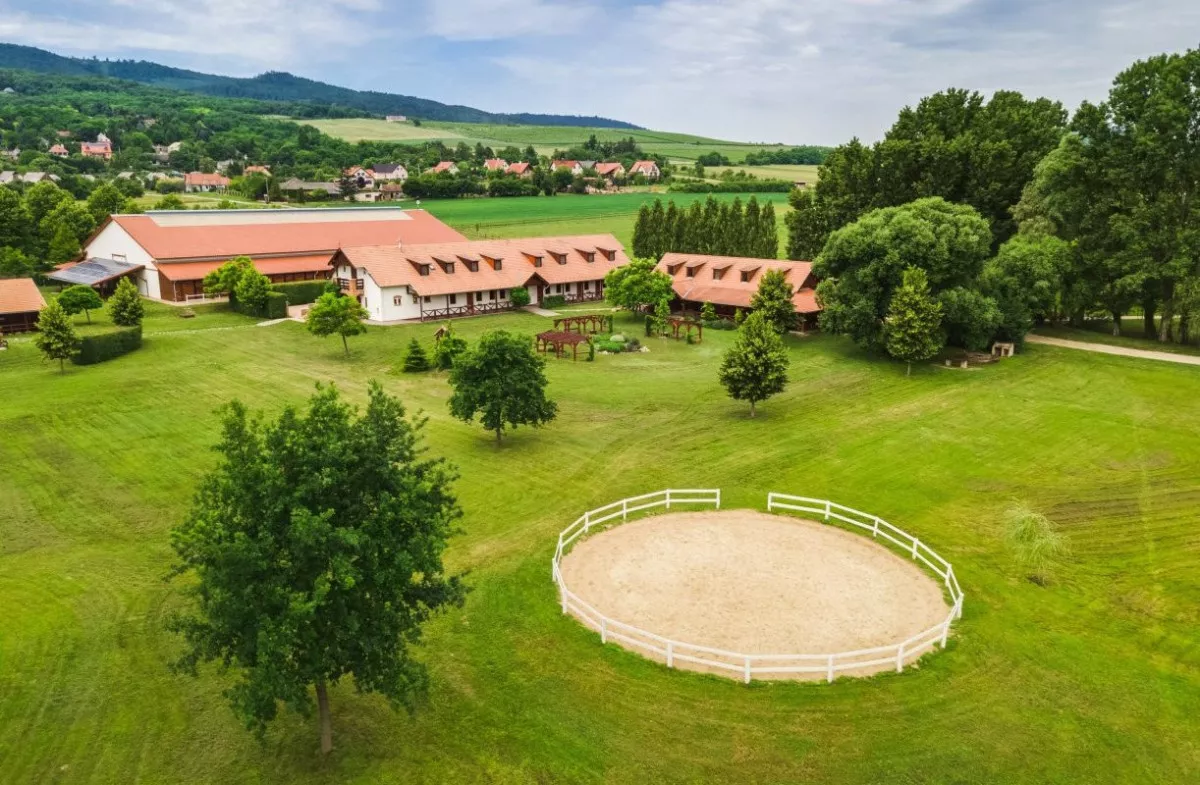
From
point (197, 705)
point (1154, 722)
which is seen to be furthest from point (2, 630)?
point (1154, 722)

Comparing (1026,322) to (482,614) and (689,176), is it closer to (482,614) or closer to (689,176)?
(482,614)

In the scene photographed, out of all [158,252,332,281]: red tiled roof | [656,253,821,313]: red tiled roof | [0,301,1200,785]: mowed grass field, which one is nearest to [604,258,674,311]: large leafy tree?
[656,253,821,313]: red tiled roof

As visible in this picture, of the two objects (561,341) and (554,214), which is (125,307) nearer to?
(561,341)

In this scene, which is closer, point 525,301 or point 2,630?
point 2,630

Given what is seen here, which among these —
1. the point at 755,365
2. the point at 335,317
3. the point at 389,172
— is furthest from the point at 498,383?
the point at 389,172

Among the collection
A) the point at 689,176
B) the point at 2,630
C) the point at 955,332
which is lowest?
the point at 2,630

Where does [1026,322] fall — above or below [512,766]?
above
